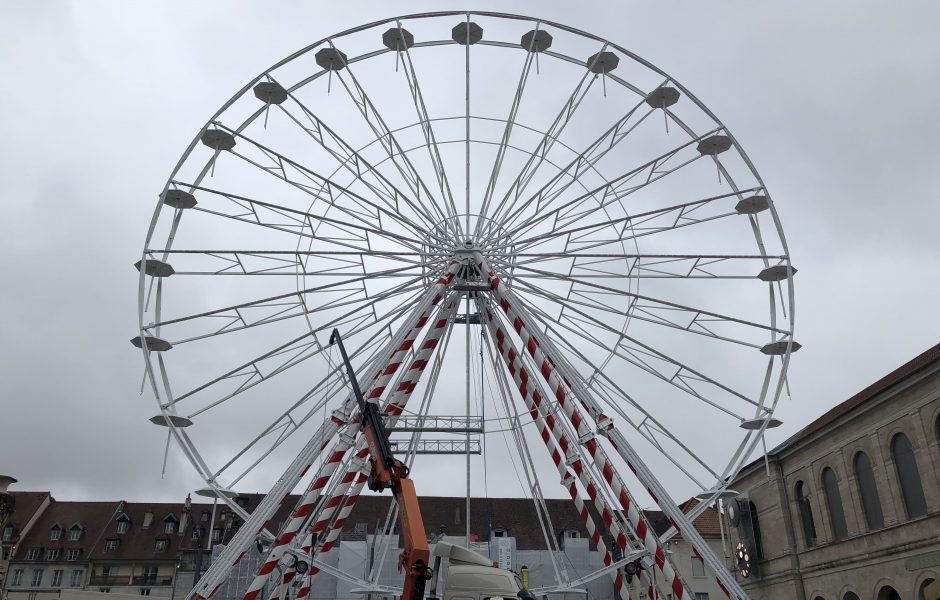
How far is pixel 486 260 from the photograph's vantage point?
55.1 feet

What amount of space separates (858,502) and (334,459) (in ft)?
79.7

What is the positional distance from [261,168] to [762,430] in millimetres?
11886

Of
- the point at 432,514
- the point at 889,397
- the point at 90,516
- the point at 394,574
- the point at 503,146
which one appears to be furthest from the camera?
the point at 90,516

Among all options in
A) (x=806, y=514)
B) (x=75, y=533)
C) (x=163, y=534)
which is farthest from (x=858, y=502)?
(x=75, y=533)

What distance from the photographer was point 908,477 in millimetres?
27172

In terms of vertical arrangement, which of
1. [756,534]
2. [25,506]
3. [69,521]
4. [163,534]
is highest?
[25,506]

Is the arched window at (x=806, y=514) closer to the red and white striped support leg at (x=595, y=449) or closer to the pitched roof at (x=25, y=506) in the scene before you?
the red and white striped support leg at (x=595, y=449)

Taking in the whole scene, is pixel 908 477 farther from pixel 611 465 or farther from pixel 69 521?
pixel 69 521

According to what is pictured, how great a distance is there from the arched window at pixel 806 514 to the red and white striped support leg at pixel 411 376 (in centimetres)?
2553

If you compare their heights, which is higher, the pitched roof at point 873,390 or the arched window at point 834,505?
the pitched roof at point 873,390

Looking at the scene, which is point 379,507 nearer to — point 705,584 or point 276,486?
point 705,584

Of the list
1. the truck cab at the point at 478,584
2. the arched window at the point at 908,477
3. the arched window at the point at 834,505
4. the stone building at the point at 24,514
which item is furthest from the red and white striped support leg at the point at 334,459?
the stone building at the point at 24,514

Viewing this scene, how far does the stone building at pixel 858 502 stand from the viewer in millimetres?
26016

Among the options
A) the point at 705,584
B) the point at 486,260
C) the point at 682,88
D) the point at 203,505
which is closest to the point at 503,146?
the point at 486,260
